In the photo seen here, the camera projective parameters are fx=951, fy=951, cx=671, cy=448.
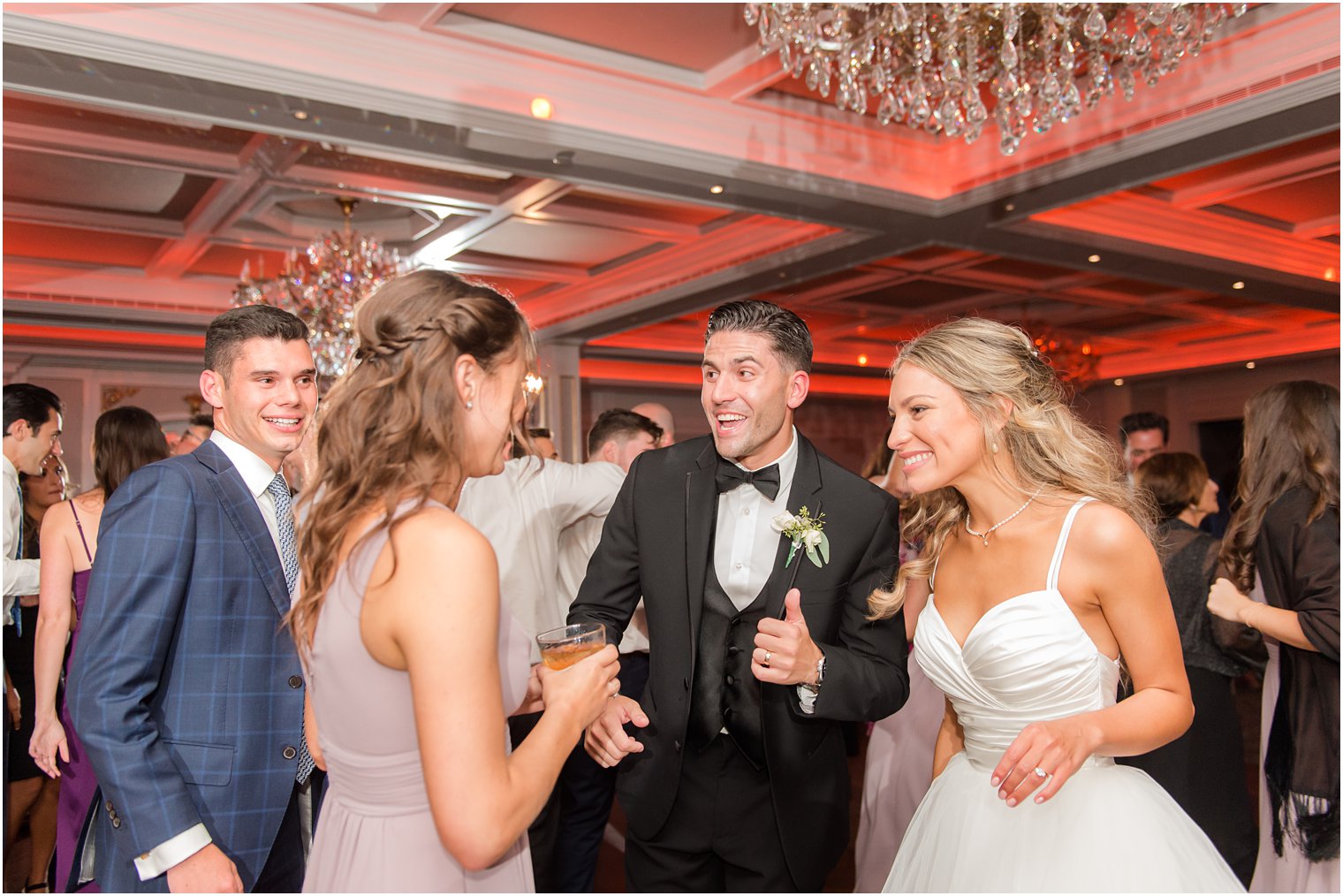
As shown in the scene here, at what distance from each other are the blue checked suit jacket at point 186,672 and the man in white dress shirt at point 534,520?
1.38 m

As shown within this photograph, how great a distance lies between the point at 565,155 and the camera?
16.5 ft

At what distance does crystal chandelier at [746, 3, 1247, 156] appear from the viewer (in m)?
3.69

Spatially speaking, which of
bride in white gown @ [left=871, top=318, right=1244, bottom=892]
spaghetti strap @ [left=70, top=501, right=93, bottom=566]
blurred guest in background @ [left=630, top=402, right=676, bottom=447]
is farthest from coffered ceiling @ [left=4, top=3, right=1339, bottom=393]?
bride in white gown @ [left=871, top=318, right=1244, bottom=892]

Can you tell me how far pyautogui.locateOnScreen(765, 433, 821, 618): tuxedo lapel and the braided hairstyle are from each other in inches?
36.9

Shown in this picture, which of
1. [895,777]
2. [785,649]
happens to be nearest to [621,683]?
[895,777]

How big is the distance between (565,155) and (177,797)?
4.02m

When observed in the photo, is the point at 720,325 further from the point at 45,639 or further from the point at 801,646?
the point at 45,639

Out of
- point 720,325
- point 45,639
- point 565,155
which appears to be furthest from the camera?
point 565,155

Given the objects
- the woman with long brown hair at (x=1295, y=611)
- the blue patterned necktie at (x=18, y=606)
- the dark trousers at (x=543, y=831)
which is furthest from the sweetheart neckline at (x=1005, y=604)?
the blue patterned necktie at (x=18, y=606)

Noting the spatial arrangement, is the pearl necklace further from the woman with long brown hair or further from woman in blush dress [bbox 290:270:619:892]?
the woman with long brown hair

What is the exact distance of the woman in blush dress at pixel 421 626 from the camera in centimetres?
120

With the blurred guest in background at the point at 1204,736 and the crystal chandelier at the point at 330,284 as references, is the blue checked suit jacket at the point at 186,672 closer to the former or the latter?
the blurred guest in background at the point at 1204,736

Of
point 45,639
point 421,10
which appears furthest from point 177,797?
point 421,10

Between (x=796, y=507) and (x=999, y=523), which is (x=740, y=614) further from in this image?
(x=999, y=523)
